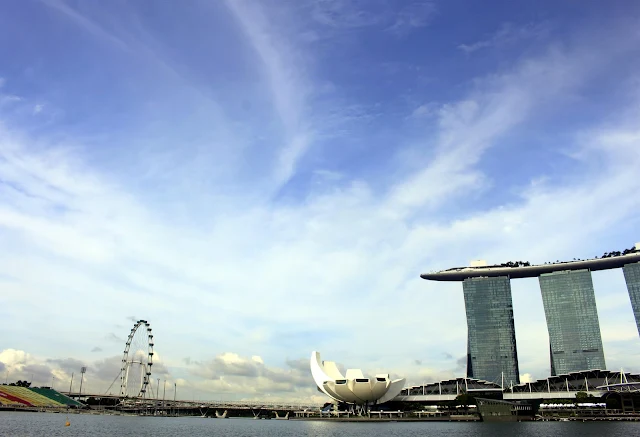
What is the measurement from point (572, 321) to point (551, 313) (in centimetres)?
772

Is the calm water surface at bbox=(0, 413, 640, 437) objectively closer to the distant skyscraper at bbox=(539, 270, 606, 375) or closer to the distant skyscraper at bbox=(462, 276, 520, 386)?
the distant skyscraper at bbox=(462, 276, 520, 386)

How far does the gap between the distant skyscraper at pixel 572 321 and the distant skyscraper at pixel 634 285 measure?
11.8 metres

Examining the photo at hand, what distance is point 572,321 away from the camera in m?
181

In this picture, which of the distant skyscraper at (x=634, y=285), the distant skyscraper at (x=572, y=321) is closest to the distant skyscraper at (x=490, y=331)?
the distant skyscraper at (x=572, y=321)

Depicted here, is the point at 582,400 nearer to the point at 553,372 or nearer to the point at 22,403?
the point at 553,372

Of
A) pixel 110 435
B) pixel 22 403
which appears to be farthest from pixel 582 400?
pixel 22 403

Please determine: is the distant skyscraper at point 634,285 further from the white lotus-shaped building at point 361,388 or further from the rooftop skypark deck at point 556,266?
the white lotus-shaped building at point 361,388

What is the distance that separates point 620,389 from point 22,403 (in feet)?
604

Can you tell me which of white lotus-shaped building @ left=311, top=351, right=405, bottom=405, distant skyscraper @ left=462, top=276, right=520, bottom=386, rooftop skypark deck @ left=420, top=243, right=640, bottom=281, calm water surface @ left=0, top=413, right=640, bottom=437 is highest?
rooftop skypark deck @ left=420, top=243, right=640, bottom=281

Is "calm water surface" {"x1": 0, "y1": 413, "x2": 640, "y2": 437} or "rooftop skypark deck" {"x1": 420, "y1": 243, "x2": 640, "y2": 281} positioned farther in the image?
"rooftop skypark deck" {"x1": 420, "y1": 243, "x2": 640, "y2": 281}

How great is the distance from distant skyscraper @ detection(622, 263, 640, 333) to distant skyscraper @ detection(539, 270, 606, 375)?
38.8ft

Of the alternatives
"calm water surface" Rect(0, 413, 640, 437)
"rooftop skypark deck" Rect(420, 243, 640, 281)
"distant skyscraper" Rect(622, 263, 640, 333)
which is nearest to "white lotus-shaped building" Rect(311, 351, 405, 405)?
"calm water surface" Rect(0, 413, 640, 437)

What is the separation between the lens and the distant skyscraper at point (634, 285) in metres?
177

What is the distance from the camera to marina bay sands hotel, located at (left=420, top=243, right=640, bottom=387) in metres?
178
